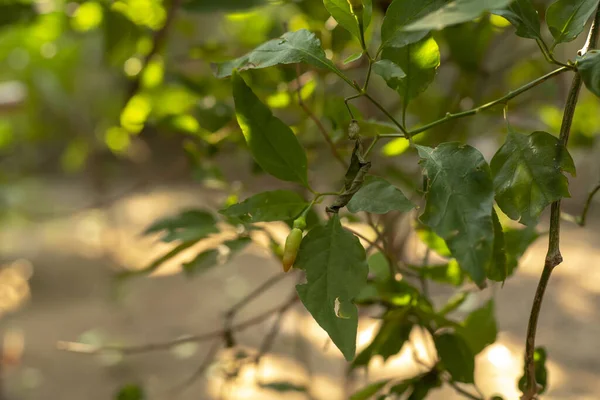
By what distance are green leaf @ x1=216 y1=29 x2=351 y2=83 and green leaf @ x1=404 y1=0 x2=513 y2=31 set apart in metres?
0.09

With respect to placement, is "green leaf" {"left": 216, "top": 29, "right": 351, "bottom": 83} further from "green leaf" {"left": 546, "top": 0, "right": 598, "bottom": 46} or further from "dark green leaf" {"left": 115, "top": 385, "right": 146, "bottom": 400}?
"dark green leaf" {"left": 115, "top": 385, "right": 146, "bottom": 400}

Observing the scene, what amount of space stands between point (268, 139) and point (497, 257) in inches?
5.6

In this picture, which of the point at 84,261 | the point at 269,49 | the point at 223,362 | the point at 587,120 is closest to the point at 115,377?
the point at 223,362

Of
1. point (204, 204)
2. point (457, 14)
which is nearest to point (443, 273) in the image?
point (457, 14)

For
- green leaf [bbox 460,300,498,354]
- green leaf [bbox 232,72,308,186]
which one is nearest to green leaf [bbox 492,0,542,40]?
green leaf [bbox 232,72,308,186]

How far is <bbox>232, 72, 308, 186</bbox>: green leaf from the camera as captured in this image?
0.34 m

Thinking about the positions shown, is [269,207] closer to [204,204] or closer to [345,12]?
[345,12]

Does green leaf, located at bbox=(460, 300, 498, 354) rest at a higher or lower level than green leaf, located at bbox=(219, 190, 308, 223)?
lower

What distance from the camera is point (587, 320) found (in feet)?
3.27

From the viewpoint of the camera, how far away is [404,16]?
1.02 ft

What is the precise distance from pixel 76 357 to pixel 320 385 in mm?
647

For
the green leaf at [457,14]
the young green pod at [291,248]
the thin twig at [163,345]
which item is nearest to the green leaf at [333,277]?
the young green pod at [291,248]

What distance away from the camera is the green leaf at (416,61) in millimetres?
339

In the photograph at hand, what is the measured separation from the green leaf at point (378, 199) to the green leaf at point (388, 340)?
172 millimetres
